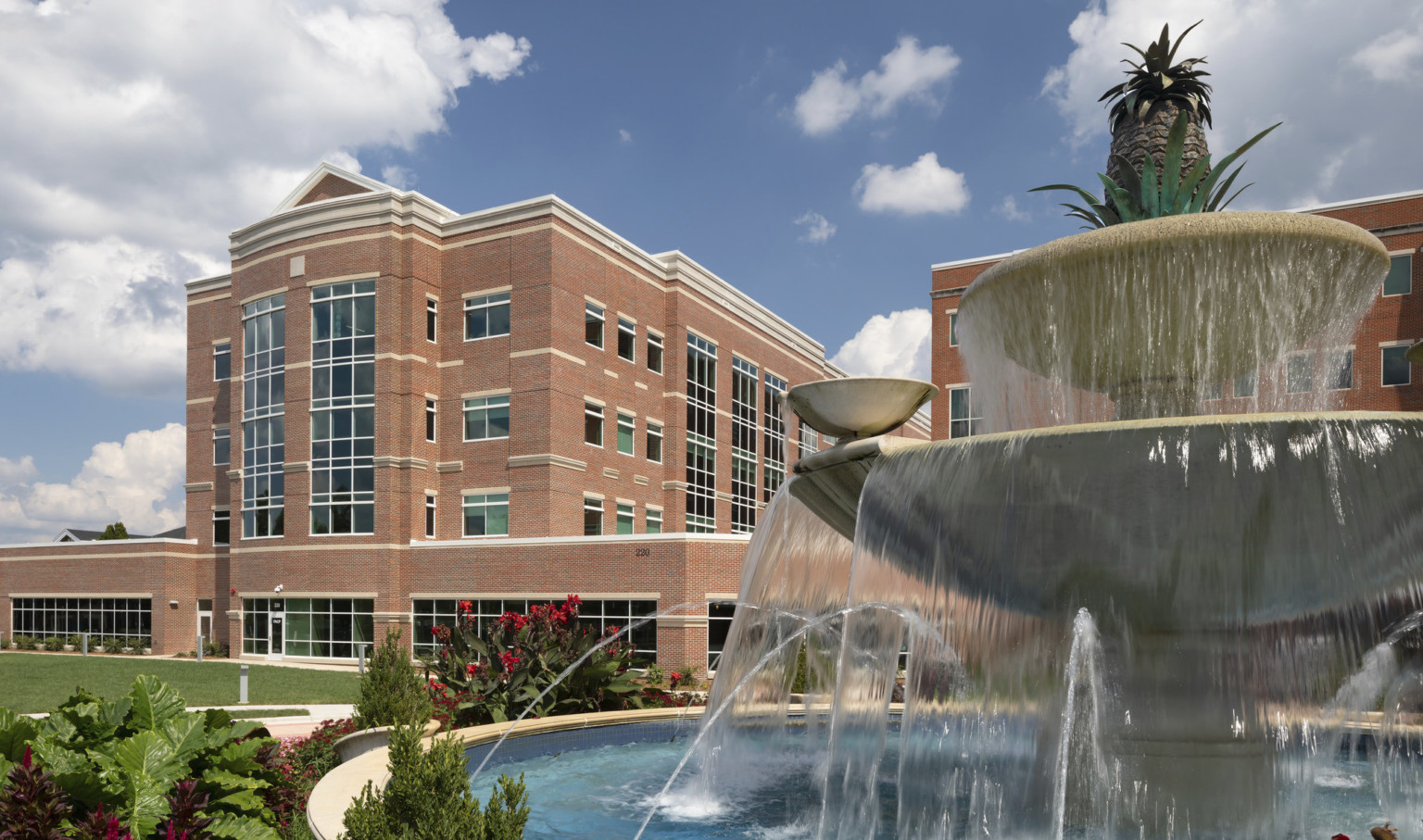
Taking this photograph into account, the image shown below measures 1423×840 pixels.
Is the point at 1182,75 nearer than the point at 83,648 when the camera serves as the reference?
Yes

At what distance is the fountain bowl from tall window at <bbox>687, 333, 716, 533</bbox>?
37209 mm

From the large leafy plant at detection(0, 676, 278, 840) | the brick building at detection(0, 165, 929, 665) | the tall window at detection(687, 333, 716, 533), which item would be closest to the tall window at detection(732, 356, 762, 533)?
the tall window at detection(687, 333, 716, 533)

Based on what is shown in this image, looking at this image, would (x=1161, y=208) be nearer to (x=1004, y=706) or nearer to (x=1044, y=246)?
(x=1044, y=246)

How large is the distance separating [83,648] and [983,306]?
1798 inches

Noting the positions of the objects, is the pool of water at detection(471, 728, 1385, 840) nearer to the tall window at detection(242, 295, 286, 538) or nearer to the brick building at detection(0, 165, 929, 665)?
the brick building at detection(0, 165, 929, 665)

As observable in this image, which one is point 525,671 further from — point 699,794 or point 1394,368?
point 1394,368

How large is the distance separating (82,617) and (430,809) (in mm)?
49298

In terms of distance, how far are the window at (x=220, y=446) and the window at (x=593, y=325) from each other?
18.8 m

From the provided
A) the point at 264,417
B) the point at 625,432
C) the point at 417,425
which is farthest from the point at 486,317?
the point at 264,417

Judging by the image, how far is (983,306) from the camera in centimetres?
860

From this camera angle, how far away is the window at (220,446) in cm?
4512

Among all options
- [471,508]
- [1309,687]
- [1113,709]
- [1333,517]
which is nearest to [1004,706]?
[1113,709]

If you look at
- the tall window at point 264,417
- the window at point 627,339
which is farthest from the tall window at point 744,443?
the tall window at point 264,417

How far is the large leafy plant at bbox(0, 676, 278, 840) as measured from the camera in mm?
5418
